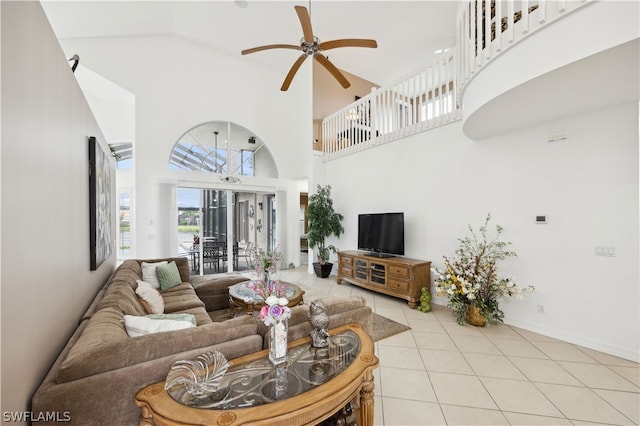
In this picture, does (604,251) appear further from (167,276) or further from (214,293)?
(167,276)

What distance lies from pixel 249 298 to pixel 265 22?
545 centimetres

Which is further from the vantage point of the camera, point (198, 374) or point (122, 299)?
point (122, 299)

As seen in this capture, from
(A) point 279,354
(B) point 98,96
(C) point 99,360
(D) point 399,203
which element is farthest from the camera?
(B) point 98,96

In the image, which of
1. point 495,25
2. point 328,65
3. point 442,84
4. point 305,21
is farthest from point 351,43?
point 442,84

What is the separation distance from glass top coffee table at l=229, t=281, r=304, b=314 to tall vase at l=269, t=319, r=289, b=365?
1356 millimetres

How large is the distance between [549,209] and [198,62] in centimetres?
717

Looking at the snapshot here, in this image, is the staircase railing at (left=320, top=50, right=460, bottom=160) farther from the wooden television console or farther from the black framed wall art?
the black framed wall art

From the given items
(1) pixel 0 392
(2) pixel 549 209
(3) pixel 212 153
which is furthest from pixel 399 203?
(1) pixel 0 392

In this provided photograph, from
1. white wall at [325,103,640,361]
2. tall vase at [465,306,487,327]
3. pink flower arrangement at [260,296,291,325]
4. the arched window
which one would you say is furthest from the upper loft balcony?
the arched window

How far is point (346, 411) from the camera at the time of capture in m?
1.69

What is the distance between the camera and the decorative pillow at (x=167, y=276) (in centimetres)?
363

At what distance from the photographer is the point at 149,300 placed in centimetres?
265

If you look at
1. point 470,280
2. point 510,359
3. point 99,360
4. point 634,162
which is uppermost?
point 634,162

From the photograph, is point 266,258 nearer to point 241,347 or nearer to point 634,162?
point 241,347
